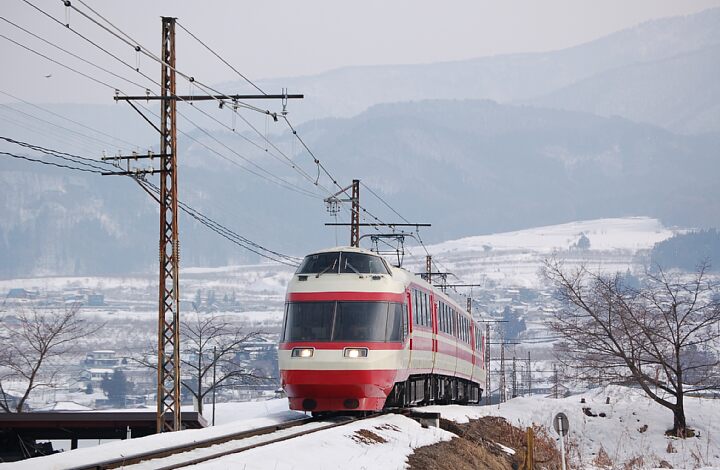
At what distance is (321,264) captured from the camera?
3030 cm

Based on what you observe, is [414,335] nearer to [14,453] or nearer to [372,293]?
[372,293]

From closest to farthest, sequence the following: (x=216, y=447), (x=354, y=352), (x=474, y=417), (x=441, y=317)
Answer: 1. (x=216, y=447)
2. (x=354, y=352)
3. (x=474, y=417)
4. (x=441, y=317)

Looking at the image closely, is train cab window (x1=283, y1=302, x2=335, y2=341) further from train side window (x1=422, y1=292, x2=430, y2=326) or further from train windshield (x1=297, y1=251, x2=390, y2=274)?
train side window (x1=422, y1=292, x2=430, y2=326)

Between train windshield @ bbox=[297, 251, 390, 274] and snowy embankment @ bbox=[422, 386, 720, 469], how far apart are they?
1140 centimetres

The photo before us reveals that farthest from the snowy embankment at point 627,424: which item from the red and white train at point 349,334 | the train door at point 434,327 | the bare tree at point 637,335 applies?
the red and white train at point 349,334

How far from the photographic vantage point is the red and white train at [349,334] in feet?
92.6

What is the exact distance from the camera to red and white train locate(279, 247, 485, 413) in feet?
92.6

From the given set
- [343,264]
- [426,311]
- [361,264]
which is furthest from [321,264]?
[426,311]

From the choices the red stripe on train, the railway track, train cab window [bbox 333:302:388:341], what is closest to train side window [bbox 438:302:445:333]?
the red stripe on train

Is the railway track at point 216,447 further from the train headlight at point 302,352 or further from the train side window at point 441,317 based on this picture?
the train side window at point 441,317

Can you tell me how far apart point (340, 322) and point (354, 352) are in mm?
906

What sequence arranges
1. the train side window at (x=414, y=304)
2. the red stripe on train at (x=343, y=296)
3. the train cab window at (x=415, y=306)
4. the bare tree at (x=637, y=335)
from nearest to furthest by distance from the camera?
the red stripe on train at (x=343, y=296) < the train side window at (x=414, y=304) < the train cab window at (x=415, y=306) < the bare tree at (x=637, y=335)

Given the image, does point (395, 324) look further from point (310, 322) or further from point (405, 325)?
point (310, 322)

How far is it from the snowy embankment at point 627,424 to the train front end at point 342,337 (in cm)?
1158
